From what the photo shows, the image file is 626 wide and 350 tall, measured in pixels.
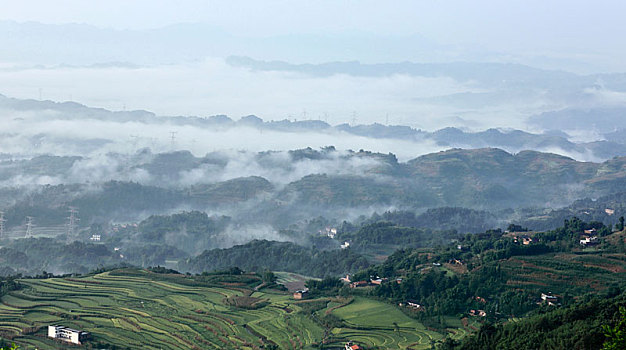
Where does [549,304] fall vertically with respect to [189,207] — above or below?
above

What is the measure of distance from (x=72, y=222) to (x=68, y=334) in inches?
3208

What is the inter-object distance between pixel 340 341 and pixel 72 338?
59.8ft

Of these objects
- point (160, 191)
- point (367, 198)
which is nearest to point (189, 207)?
point (160, 191)

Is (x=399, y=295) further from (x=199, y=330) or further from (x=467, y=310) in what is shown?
(x=199, y=330)

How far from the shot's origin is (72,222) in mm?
137750

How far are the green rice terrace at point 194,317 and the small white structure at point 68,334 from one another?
66 centimetres

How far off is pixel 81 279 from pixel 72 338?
21237 mm

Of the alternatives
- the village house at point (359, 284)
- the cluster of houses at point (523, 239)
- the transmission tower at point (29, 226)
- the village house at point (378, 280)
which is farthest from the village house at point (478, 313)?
the transmission tower at point (29, 226)

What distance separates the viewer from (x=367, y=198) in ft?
574

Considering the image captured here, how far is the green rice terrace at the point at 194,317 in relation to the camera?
6028cm

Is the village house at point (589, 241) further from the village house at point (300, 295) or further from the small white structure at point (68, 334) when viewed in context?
the small white structure at point (68, 334)

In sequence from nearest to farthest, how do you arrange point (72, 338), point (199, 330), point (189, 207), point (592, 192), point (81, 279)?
1. point (72, 338)
2. point (199, 330)
3. point (81, 279)
4. point (189, 207)
5. point (592, 192)

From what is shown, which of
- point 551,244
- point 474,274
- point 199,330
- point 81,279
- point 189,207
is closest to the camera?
point 199,330

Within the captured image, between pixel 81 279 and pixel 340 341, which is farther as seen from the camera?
pixel 81 279
